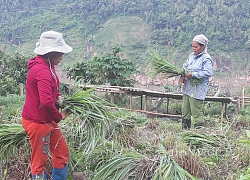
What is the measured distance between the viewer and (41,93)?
7.16ft

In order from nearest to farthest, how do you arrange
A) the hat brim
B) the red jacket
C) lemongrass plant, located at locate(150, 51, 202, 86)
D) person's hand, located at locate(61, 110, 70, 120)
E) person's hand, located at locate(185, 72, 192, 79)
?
the red jacket < the hat brim < person's hand, located at locate(61, 110, 70, 120) < person's hand, located at locate(185, 72, 192, 79) < lemongrass plant, located at locate(150, 51, 202, 86)

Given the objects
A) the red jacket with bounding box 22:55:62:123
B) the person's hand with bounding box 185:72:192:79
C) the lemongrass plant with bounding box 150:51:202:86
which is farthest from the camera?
the lemongrass plant with bounding box 150:51:202:86

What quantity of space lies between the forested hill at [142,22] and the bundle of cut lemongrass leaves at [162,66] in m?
22.2

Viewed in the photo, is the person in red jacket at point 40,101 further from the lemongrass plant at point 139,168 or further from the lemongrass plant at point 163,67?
the lemongrass plant at point 163,67

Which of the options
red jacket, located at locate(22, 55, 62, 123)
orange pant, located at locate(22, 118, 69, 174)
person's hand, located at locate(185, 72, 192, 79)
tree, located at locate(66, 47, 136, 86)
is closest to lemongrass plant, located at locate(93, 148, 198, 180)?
orange pant, located at locate(22, 118, 69, 174)

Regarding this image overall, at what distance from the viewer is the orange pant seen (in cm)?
238

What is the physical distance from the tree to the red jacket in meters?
7.31

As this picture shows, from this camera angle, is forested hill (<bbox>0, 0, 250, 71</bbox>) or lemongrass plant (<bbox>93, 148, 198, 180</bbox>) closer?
lemongrass plant (<bbox>93, 148, 198, 180</bbox>)

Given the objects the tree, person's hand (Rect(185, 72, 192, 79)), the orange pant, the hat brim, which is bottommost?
the tree

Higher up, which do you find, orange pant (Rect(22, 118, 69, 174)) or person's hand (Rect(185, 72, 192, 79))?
person's hand (Rect(185, 72, 192, 79))

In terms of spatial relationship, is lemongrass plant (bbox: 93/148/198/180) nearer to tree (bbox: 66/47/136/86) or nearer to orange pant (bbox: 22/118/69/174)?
orange pant (bbox: 22/118/69/174)

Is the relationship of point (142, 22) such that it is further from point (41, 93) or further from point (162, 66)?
point (41, 93)

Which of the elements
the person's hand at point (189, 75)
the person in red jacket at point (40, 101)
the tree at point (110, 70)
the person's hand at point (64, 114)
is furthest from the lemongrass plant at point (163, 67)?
the tree at point (110, 70)

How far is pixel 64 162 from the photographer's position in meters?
2.54
